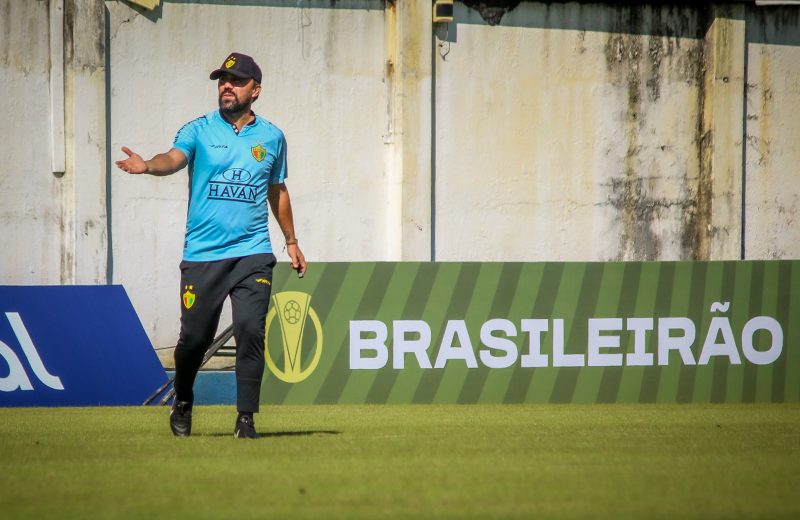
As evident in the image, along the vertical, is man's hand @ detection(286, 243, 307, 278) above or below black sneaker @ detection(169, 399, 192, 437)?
above

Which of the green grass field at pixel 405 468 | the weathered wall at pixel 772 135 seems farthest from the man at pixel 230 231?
the weathered wall at pixel 772 135

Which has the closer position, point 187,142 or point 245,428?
point 187,142

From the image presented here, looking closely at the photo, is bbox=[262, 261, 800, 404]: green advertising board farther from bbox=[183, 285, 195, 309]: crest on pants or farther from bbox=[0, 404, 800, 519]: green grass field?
bbox=[183, 285, 195, 309]: crest on pants

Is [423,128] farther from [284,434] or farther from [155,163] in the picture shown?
[155,163]

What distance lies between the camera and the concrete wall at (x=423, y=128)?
14.4 meters

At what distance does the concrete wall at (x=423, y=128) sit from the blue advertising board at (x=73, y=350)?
3201mm

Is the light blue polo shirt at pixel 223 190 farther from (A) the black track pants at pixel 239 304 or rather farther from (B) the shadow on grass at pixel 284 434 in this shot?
(B) the shadow on grass at pixel 284 434

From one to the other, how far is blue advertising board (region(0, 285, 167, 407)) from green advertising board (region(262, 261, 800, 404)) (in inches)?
50.7

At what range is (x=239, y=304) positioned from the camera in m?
7.27

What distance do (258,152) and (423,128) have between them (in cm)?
813

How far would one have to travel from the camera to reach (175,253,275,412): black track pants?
23.8ft

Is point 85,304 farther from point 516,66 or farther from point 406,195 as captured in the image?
point 516,66

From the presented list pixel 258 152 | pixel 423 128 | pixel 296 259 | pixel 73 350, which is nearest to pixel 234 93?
pixel 258 152

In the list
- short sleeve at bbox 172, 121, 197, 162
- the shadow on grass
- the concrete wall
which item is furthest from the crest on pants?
the concrete wall
